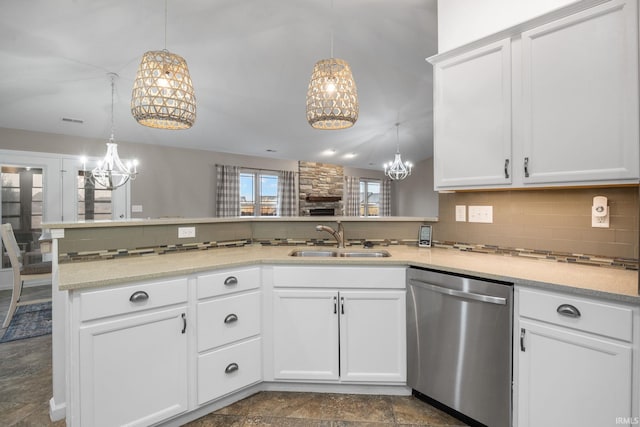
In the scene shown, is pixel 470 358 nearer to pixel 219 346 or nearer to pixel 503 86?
pixel 219 346

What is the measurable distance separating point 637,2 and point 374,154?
21.0 feet

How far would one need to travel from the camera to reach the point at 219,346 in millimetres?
1789

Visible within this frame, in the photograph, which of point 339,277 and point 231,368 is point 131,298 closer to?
point 231,368

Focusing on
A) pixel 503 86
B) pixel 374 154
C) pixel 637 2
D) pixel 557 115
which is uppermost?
pixel 374 154

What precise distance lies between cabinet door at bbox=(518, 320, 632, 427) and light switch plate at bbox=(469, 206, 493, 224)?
920 mm

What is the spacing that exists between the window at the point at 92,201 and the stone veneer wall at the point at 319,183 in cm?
400

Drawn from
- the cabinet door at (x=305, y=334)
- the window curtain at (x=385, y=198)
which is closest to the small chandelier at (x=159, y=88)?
the cabinet door at (x=305, y=334)

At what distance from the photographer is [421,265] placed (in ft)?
5.97

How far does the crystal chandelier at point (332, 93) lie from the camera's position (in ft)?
5.80

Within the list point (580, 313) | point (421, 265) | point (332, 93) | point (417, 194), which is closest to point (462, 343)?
point (421, 265)

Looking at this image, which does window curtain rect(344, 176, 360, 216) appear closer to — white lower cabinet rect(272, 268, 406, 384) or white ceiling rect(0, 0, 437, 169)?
white ceiling rect(0, 0, 437, 169)

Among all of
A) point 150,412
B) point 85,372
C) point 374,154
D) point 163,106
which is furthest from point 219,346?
point 374,154

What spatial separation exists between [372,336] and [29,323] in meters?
3.66

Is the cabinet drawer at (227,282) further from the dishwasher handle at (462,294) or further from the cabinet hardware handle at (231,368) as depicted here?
the dishwasher handle at (462,294)
